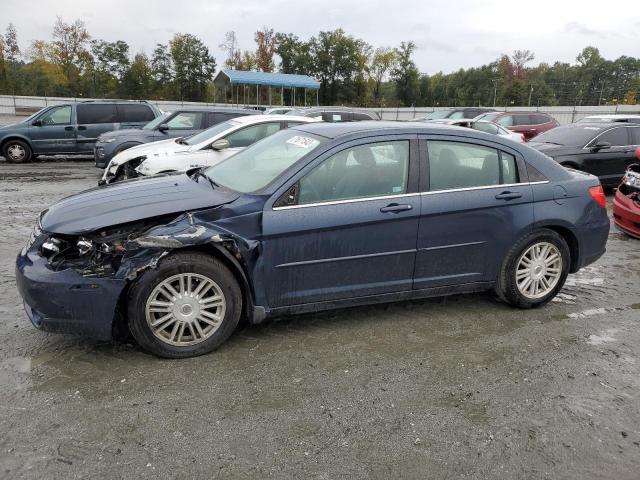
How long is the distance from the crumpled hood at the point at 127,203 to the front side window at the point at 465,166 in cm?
169

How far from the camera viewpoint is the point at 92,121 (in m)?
14.6

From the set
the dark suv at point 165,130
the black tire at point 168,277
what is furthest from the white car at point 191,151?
the black tire at point 168,277

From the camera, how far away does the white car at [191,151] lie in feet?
27.7

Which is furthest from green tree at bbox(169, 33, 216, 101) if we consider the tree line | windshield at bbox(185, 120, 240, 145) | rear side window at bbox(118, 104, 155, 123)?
windshield at bbox(185, 120, 240, 145)

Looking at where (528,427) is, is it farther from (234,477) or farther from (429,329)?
(234,477)

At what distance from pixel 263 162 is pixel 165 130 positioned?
26.4ft

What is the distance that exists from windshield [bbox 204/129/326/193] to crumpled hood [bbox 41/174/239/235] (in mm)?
184

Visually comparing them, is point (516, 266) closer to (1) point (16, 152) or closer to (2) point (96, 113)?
(2) point (96, 113)

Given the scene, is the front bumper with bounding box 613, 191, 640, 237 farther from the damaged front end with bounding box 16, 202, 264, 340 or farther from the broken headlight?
the damaged front end with bounding box 16, 202, 264, 340

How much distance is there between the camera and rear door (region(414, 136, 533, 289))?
13.7 ft

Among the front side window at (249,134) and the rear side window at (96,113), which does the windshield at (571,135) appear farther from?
the rear side window at (96,113)

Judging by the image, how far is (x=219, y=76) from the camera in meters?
45.8

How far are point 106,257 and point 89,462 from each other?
1338 millimetres

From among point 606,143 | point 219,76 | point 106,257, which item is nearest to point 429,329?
point 106,257
